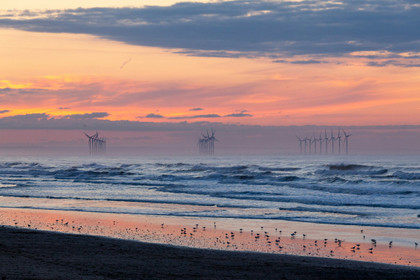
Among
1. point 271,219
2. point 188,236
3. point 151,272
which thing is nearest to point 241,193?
point 271,219

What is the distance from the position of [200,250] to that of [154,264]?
288 centimetres

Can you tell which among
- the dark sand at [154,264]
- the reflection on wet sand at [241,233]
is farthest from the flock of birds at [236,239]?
the dark sand at [154,264]

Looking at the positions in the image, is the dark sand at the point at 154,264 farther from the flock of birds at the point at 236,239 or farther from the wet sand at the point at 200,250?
the flock of birds at the point at 236,239

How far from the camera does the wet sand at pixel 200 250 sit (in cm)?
1416

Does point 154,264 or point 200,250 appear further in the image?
point 200,250

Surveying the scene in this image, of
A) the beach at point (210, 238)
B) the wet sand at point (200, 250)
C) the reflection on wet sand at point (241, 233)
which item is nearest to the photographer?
the wet sand at point (200, 250)

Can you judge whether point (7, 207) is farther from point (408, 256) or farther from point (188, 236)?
point (408, 256)

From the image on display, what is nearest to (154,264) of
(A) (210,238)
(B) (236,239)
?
(A) (210,238)

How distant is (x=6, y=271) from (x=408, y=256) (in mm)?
11457

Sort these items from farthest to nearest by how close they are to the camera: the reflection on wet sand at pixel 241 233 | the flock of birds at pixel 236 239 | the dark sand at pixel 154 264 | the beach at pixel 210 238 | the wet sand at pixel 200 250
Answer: the flock of birds at pixel 236 239 → the reflection on wet sand at pixel 241 233 → the beach at pixel 210 238 → the wet sand at pixel 200 250 → the dark sand at pixel 154 264

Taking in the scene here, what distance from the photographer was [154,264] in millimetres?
15062

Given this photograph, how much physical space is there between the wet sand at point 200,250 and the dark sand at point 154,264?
2cm

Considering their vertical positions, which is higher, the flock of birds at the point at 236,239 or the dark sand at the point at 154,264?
the dark sand at the point at 154,264

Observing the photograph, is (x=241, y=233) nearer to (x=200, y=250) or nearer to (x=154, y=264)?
(x=200, y=250)
